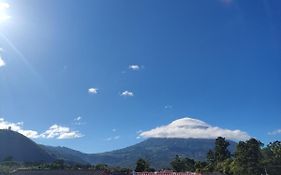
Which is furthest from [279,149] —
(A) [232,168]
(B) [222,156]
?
(B) [222,156]

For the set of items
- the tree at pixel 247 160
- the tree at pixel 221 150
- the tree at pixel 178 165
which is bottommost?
the tree at pixel 247 160

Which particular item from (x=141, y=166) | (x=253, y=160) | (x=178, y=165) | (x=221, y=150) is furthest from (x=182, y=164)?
(x=253, y=160)

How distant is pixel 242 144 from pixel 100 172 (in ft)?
153

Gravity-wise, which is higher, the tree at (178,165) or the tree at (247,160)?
the tree at (178,165)

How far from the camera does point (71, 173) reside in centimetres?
8725

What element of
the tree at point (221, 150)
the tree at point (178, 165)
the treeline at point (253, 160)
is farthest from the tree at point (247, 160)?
the tree at point (178, 165)

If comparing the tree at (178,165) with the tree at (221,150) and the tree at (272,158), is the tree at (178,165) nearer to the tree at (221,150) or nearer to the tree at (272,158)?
the tree at (221,150)

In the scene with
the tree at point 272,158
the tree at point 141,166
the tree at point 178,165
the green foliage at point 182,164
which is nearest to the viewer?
the tree at point 272,158

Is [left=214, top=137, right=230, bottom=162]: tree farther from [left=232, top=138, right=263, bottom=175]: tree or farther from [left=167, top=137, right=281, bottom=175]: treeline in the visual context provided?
[left=232, top=138, right=263, bottom=175]: tree

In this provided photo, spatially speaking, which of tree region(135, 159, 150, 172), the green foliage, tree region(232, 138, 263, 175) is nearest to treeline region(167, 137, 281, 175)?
tree region(232, 138, 263, 175)

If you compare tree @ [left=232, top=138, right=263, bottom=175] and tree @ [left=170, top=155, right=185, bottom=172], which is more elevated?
tree @ [left=170, top=155, right=185, bottom=172]

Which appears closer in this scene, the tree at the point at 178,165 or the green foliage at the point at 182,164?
the green foliage at the point at 182,164

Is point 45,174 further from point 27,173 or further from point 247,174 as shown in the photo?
point 247,174

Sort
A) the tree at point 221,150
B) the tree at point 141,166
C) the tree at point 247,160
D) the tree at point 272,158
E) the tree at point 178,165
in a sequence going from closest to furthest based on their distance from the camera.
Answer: the tree at point 247,160 < the tree at point 272,158 < the tree at point 141,166 < the tree at point 221,150 < the tree at point 178,165
